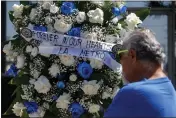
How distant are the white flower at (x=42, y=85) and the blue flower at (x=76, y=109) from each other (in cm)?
19

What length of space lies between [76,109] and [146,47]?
0.90 metres

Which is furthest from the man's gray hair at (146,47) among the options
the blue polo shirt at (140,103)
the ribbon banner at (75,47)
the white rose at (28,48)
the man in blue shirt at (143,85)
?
the white rose at (28,48)

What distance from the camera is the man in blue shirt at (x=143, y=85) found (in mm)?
1938

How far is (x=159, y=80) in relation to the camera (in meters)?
2.04

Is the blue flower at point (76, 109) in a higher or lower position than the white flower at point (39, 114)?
higher

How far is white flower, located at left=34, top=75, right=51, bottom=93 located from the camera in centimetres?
276

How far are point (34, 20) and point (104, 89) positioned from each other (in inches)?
26.0

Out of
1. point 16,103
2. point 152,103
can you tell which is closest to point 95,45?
point 16,103

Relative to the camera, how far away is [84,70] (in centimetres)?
276

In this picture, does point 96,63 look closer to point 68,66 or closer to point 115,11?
point 68,66

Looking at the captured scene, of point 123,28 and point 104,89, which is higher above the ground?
point 123,28

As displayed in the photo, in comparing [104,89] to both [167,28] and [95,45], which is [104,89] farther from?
[167,28]

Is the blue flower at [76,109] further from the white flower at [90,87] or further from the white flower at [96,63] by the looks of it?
the white flower at [96,63]

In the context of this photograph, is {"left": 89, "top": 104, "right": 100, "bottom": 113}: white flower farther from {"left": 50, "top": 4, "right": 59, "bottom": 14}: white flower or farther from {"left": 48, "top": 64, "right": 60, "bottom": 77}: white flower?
{"left": 50, "top": 4, "right": 59, "bottom": 14}: white flower
